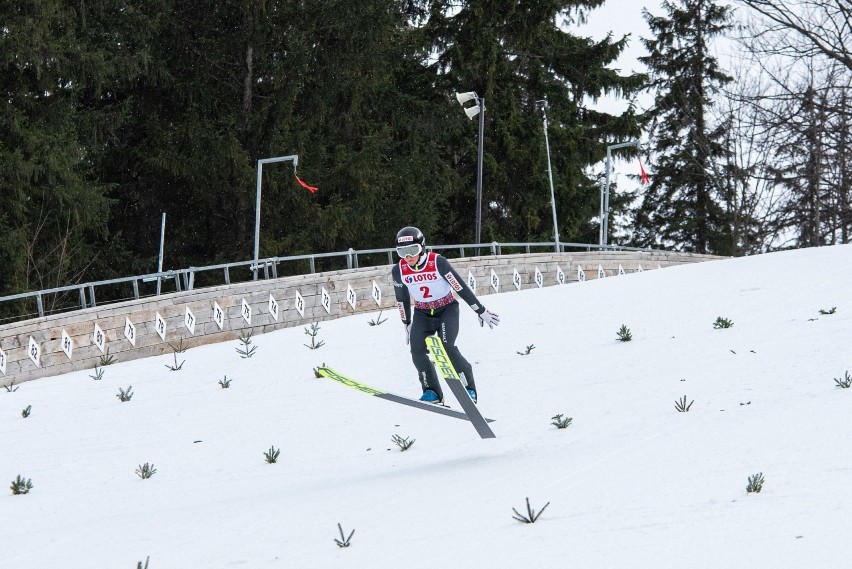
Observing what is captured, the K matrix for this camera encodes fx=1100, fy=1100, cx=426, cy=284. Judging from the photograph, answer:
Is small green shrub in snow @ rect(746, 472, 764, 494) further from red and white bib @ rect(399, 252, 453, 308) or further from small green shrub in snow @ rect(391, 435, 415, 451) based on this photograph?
red and white bib @ rect(399, 252, 453, 308)

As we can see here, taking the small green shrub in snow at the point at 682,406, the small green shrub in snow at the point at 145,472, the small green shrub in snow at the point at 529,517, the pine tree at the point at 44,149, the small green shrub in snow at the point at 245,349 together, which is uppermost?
the pine tree at the point at 44,149

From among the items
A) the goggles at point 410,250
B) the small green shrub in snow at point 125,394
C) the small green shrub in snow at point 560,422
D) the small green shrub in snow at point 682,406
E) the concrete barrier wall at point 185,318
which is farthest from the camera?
the concrete barrier wall at point 185,318

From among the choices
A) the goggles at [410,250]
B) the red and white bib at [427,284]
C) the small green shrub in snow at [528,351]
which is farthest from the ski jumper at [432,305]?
the small green shrub in snow at [528,351]

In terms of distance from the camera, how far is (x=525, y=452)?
10.1 m

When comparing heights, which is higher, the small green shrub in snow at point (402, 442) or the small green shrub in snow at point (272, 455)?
the small green shrub in snow at point (402, 442)

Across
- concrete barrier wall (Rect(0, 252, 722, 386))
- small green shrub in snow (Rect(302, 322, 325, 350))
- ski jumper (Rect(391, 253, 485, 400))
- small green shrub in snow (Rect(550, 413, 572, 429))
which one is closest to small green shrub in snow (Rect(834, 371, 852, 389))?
small green shrub in snow (Rect(550, 413, 572, 429))

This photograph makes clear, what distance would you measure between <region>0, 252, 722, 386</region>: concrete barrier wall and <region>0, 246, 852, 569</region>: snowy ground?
12.3 feet

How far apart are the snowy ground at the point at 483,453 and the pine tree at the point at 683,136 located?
4100 cm

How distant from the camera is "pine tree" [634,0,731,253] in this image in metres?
A: 57.3

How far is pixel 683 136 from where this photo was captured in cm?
5925

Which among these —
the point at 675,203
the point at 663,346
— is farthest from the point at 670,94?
the point at 663,346

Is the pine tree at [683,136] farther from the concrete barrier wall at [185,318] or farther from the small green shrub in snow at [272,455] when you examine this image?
the small green shrub in snow at [272,455]

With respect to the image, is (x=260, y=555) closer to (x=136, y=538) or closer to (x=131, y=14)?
(x=136, y=538)

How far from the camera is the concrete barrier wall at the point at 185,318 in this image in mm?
20625
